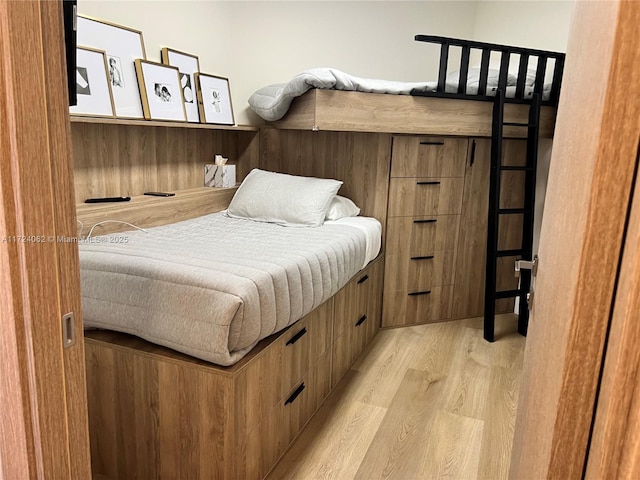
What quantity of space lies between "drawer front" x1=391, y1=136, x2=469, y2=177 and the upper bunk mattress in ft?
4.03

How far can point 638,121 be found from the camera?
1.67 feet

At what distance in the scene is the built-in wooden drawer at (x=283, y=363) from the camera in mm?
1634

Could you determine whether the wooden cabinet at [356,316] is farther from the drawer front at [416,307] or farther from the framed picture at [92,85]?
the framed picture at [92,85]

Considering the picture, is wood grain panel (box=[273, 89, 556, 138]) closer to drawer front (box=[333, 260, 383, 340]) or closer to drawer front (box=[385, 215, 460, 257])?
drawer front (box=[385, 215, 460, 257])

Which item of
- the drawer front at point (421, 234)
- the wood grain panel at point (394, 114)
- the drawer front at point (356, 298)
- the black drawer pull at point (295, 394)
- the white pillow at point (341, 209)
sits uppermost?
the wood grain panel at point (394, 114)

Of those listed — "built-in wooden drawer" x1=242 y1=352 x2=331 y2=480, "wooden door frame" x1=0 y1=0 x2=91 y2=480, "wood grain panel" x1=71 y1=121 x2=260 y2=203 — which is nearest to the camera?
"wooden door frame" x1=0 y1=0 x2=91 y2=480

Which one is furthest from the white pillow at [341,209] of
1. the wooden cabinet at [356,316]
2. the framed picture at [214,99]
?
the framed picture at [214,99]

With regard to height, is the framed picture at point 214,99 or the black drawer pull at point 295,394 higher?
the framed picture at point 214,99

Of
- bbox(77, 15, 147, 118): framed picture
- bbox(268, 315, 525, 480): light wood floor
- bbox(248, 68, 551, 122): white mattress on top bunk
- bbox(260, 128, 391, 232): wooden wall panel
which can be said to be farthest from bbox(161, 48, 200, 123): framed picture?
bbox(268, 315, 525, 480): light wood floor

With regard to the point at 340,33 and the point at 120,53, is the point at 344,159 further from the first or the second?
the point at 120,53

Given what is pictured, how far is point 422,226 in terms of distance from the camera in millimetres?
3244

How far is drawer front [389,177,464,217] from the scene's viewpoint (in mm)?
3158

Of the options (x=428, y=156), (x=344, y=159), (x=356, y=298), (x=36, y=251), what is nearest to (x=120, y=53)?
(x=344, y=159)

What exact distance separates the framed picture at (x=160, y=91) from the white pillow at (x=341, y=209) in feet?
3.30
